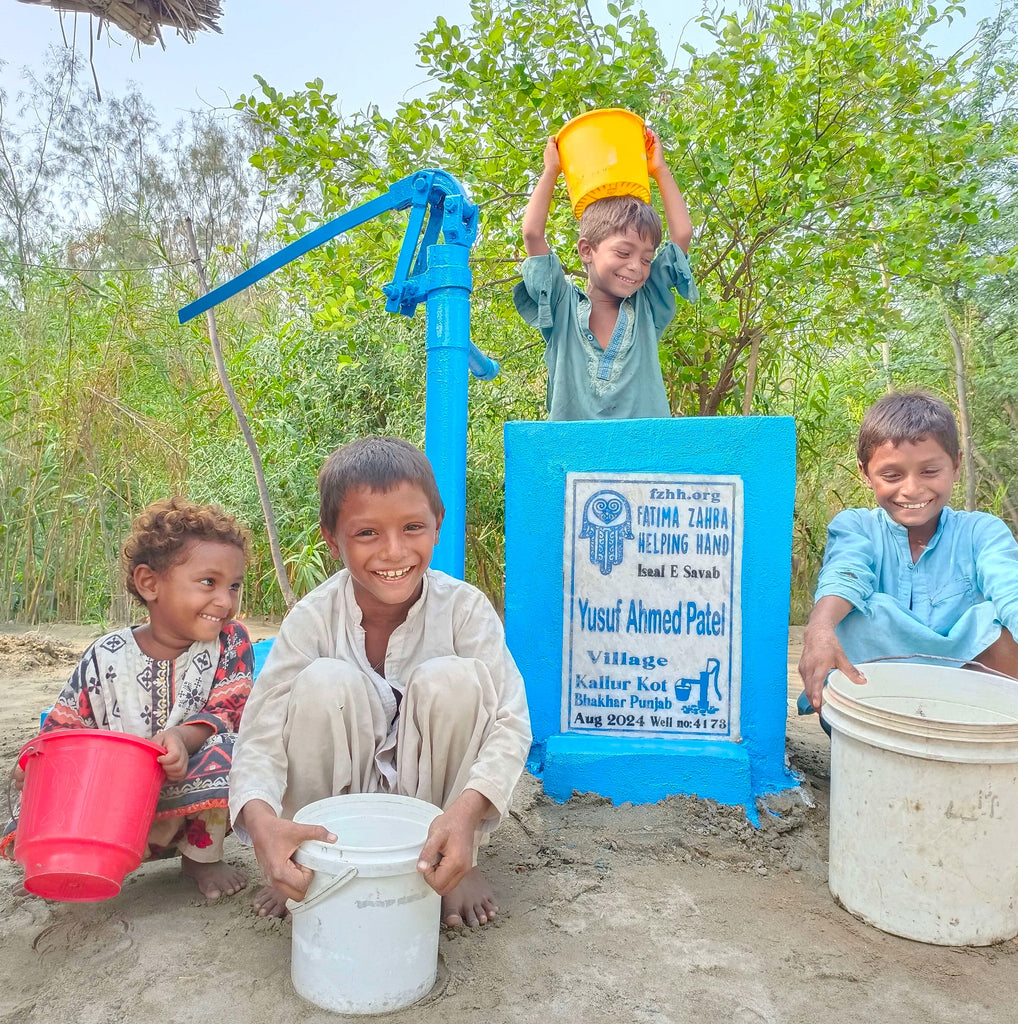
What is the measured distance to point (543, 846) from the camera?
208 cm

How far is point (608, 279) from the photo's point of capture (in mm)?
2752

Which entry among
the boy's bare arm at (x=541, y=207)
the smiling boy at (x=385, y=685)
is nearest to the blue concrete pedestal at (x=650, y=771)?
the smiling boy at (x=385, y=685)

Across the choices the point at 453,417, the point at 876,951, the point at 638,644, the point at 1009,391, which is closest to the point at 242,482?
the point at 453,417

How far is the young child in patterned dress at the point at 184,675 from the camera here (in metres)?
1.83

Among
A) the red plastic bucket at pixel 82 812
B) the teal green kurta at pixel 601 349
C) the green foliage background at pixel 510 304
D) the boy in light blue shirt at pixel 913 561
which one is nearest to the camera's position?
the red plastic bucket at pixel 82 812

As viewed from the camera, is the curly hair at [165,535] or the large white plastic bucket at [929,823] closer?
the large white plastic bucket at [929,823]

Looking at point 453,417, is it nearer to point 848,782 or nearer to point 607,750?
point 607,750

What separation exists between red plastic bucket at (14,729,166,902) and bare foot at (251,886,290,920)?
0.26 m

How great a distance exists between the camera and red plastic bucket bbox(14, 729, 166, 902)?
5.14 ft

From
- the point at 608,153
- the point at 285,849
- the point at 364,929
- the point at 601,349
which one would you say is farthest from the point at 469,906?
the point at 608,153

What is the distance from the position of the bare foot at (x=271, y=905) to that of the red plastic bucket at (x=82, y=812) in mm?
260

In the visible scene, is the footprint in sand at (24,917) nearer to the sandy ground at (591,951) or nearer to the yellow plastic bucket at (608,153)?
the sandy ground at (591,951)

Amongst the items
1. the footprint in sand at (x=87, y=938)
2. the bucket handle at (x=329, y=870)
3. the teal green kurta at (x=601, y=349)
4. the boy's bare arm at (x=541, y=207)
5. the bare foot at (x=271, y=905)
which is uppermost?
the boy's bare arm at (x=541, y=207)

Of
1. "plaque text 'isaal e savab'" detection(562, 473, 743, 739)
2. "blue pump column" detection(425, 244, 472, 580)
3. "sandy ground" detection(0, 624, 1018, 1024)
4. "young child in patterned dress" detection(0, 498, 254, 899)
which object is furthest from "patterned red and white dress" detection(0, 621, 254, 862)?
"plaque text 'isaal e savab'" detection(562, 473, 743, 739)
